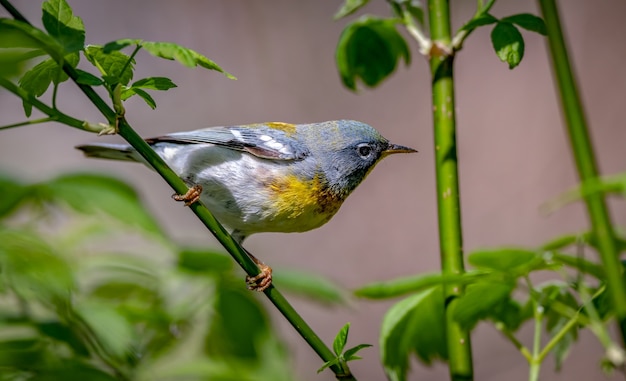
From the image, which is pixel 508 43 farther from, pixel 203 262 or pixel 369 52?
pixel 203 262

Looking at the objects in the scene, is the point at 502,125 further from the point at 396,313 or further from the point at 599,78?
the point at 396,313

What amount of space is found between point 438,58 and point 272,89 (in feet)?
12.9

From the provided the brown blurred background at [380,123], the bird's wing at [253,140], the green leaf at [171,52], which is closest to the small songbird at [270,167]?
the bird's wing at [253,140]

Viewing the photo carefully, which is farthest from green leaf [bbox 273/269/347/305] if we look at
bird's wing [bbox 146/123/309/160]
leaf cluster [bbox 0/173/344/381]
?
bird's wing [bbox 146/123/309/160]

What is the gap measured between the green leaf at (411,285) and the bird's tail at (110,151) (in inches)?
47.8

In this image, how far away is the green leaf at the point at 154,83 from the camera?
112 cm

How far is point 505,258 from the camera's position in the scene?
1249mm

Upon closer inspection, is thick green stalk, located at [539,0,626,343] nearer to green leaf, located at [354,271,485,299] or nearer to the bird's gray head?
green leaf, located at [354,271,485,299]

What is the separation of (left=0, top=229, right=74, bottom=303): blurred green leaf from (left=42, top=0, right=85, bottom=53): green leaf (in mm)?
319

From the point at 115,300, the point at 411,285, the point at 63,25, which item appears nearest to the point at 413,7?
the point at 411,285

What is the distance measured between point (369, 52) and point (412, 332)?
2.19ft

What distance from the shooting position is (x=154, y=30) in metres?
5.56

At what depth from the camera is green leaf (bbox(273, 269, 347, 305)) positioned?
1.60 m

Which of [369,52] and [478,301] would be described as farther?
[369,52]
